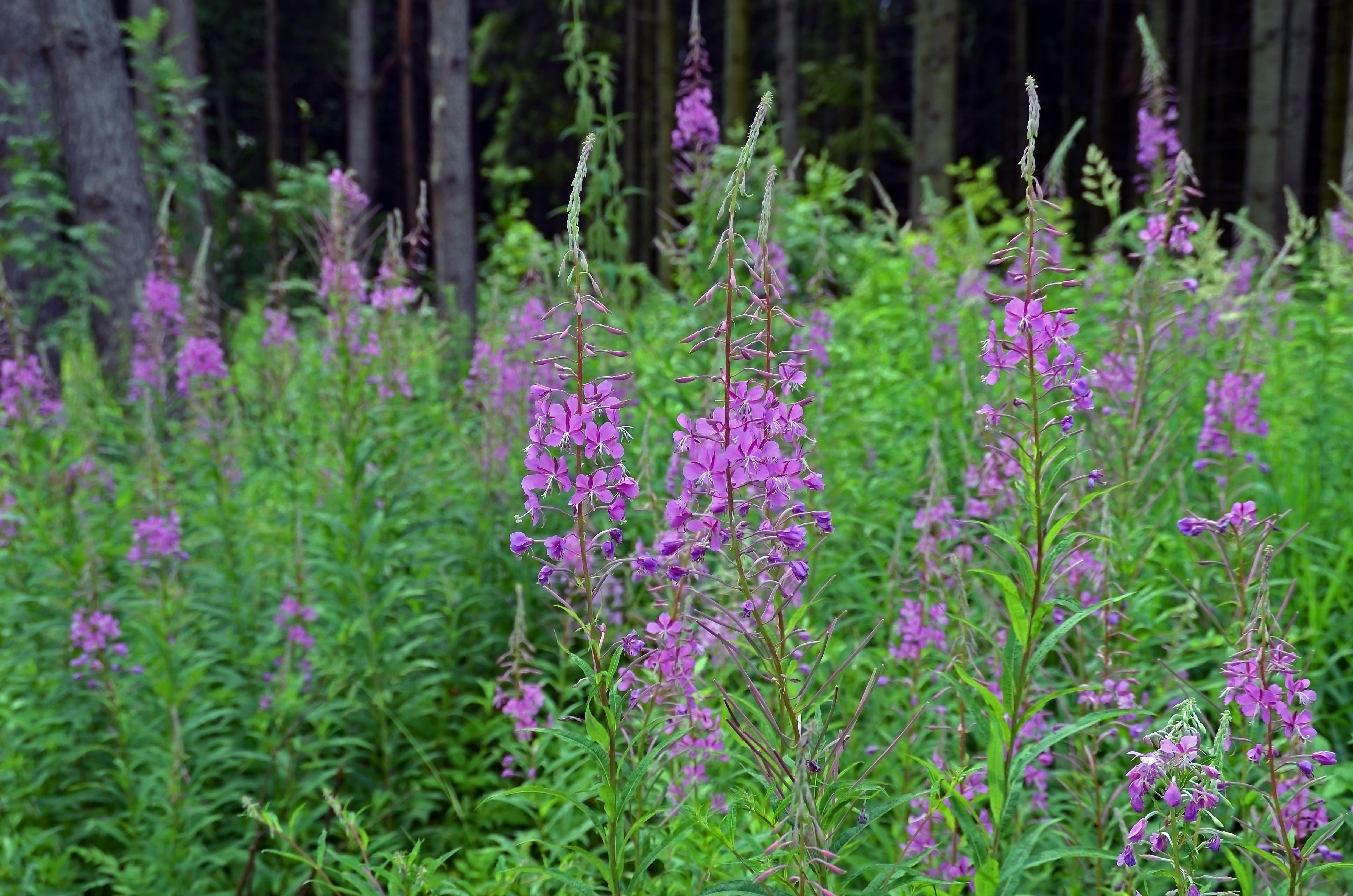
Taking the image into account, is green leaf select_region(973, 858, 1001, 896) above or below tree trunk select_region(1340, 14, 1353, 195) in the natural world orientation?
below

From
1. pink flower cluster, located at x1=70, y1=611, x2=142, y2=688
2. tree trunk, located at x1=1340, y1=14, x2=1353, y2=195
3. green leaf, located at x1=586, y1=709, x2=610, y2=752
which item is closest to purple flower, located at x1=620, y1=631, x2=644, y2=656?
green leaf, located at x1=586, y1=709, x2=610, y2=752

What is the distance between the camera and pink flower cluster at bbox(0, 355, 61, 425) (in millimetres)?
4016

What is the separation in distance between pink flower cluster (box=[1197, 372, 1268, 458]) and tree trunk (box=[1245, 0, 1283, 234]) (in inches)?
310

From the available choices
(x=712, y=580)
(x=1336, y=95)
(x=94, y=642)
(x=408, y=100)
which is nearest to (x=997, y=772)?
(x=712, y=580)

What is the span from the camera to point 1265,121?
1040cm

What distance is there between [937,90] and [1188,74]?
31.1 ft

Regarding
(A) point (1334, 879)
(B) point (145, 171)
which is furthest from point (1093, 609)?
(B) point (145, 171)

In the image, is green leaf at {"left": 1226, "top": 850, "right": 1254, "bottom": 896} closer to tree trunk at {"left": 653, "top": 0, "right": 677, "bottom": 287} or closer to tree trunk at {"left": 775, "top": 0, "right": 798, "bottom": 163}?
tree trunk at {"left": 653, "top": 0, "right": 677, "bottom": 287}

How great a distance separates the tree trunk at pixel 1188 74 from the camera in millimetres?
17281

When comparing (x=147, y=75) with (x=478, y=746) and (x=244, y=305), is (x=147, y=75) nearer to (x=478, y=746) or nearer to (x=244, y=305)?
(x=244, y=305)

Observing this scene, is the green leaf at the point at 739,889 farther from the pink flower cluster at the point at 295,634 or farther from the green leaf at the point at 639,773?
the pink flower cluster at the point at 295,634

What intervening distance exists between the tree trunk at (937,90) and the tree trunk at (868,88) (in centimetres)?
746

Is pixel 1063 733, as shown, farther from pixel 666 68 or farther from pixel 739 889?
pixel 666 68

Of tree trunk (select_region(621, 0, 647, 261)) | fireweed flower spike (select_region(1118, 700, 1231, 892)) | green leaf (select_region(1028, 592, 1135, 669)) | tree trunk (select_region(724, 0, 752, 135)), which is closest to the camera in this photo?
fireweed flower spike (select_region(1118, 700, 1231, 892))
